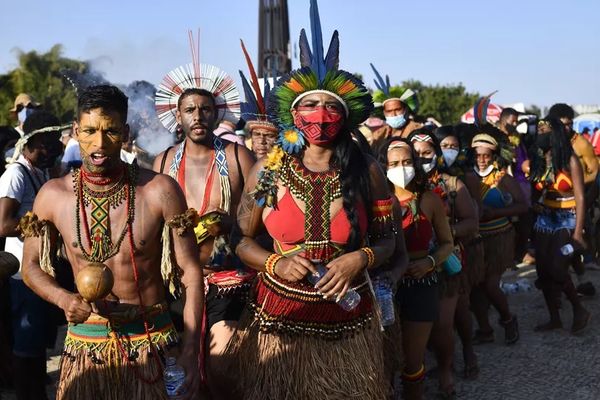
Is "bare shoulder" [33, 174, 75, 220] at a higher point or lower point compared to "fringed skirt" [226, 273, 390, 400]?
higher

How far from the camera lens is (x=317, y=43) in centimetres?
394

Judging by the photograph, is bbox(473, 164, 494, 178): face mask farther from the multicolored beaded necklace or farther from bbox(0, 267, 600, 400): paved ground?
the multicolored beaded necklace

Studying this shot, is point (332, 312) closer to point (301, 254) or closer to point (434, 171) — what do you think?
point (301, 254)

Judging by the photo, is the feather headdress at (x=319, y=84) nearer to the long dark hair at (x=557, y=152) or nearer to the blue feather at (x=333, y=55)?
the blue feather at (x=333, y=55)

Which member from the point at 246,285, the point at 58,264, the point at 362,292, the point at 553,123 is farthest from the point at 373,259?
the point at 553,123

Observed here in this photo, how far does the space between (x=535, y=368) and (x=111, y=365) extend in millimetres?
4468

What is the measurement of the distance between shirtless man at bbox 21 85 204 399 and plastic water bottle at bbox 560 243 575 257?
5.15m

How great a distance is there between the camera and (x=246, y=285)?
448 cm

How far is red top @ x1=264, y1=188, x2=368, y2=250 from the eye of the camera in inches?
147

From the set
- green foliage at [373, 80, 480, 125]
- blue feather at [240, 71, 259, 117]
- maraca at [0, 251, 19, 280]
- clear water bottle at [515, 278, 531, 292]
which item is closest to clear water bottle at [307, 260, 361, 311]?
maraca at [0, 251, 19, 280]

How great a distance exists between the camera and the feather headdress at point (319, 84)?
12.7 ft

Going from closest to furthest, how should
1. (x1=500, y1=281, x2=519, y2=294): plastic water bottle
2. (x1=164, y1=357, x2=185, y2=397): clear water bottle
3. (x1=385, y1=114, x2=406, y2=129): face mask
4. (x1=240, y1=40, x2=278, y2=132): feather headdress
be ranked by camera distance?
(x1=164, y1=357, x2=185, y2=397): clear water bottle, (x1=240, y1=40, x2=278, y2=132): feather headdress, (x1=385, y1=114, x2=406, y2=129): face mask, (x1=500, y1=281, x2=519, y2=294): plastic water bottle

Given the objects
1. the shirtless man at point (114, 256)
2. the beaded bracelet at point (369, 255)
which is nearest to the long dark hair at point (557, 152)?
the beaded bracelet at point (369, 255)

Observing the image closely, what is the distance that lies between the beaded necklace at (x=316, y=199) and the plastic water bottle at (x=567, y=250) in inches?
172
